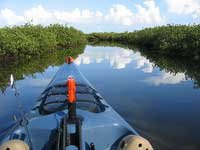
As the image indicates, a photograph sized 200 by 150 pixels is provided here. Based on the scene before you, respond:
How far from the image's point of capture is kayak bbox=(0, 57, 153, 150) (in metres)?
5.16

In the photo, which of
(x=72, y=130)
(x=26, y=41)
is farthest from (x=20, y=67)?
(x=72, y=130)

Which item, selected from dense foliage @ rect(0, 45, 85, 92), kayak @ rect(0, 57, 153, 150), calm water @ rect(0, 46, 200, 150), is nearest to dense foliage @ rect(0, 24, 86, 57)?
dense foliage @ rect(0, 45, 85, 92)

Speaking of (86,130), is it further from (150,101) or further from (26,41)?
(26,41)

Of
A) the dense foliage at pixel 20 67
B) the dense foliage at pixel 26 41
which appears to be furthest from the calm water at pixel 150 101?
the dense foliage at pixel 26 41

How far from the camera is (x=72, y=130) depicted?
17.7 feet

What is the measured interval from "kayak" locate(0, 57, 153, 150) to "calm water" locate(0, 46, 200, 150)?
2469 millimetres

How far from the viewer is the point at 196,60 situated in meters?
22.9

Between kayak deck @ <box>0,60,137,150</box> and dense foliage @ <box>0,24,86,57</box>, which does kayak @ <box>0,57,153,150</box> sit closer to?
kayak deck @ <box>0,60,137,150</box>

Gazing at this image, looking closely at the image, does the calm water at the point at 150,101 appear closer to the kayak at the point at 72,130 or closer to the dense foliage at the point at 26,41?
the kayak at the point at 72,130

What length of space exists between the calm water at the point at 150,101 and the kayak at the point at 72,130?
2.47 metres

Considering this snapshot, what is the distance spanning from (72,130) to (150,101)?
26.6ft

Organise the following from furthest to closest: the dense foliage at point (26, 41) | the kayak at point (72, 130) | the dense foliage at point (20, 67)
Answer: the dense foliage at point (26, 41) < the dense foliage at point (20, 67) < the kayak at point (72, 130)

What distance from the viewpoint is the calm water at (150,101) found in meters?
9.27

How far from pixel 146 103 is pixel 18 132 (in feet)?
24.9
